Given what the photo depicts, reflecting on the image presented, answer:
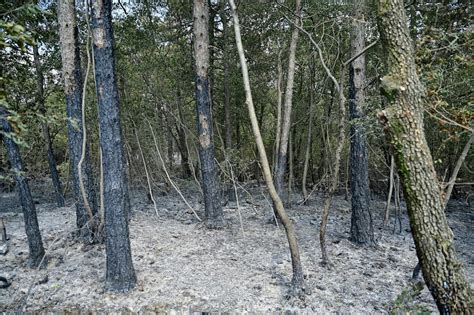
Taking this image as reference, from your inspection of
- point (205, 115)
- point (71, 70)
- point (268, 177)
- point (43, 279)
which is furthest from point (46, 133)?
point (268, 177)

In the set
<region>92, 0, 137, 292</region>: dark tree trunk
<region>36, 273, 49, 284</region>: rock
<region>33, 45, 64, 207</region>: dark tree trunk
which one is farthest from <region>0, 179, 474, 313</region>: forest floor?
<region>33, 45, 64, 207</region>: dark tree trunk

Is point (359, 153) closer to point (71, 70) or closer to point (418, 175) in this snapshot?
point (418, 175)

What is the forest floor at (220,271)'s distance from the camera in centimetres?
377

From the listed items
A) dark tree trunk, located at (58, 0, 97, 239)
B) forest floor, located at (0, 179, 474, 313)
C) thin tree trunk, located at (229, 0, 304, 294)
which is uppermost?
dark tree trunk, located at (58, 0, 97, 239)

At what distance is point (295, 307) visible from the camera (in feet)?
11.9

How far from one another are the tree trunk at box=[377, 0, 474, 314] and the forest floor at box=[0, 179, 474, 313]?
2.12 ft

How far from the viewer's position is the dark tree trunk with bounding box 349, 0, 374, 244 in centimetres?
503

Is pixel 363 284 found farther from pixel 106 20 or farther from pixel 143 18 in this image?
pixel 143 18

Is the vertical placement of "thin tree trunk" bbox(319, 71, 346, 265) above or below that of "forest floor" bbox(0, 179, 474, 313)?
above

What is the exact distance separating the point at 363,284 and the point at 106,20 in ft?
15.1

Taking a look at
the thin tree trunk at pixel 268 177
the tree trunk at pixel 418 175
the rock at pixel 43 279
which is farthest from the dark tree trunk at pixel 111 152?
the tree trunk at pixel 418 175

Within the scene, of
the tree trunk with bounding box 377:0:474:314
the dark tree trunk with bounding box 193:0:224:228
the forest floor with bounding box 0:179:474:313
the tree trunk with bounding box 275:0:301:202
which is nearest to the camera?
the tree trunk with bounding box 377:0:474:314

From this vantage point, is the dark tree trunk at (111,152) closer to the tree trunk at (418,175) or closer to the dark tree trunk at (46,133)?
the tree trunk at (418,175)

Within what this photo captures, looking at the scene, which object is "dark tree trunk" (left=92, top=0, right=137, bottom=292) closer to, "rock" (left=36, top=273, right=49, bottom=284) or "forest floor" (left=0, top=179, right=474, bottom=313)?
"forest floor" (left=0, top=179, right=474, bottom=313)
